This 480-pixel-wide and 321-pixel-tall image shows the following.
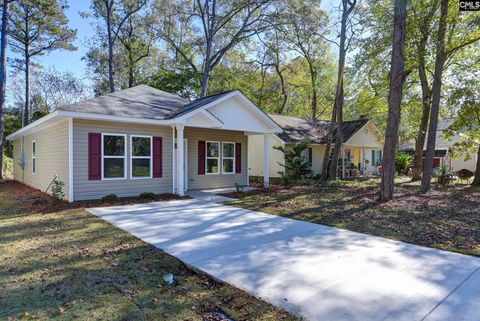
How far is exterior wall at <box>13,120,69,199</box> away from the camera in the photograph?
10.1 metres

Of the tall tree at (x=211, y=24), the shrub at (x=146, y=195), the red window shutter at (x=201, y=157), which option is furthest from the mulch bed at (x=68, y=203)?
the tall tree at (x=211, y=24)

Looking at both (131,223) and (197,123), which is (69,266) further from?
(197,123)

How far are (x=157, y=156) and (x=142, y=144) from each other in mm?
695

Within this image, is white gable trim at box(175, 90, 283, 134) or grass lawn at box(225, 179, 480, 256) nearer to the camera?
grass lawn at box(225, 179, 480, 256)

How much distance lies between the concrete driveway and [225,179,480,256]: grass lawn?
27.6 inches

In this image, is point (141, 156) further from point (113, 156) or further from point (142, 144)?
point (113, 156)

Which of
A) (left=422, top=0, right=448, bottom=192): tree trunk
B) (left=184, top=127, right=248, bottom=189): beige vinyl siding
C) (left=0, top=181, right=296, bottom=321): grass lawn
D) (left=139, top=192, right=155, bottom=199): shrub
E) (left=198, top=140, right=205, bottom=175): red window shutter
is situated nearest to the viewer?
(left=0, top=181, right=296, bottom=321): grass lawn

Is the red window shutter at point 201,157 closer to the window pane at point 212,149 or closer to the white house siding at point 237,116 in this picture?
the window pane at point 212,149

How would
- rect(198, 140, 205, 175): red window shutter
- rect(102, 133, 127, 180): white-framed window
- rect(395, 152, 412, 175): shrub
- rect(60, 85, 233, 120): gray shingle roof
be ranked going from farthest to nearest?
rect(395, 152, 412, 175): shrub → rect(198, 140, 205, 175): red window shutter → rect(102, 133, 127, 180): white-framed window → rect(60, 85, 233, 120): gray shingle roof

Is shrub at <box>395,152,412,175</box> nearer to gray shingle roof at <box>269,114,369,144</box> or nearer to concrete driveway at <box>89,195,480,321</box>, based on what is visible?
gray shingle roof at <box>269,114,369,144</box>

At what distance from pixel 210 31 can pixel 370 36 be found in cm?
1095

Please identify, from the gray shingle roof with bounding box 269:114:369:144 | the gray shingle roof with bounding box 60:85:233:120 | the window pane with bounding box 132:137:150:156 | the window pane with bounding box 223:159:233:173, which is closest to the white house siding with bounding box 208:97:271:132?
the gray shingle roof with bounding box 60:85:233:120

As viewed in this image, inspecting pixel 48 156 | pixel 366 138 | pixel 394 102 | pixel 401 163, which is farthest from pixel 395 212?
pixel 401 163

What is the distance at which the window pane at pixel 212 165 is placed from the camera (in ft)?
44.3
